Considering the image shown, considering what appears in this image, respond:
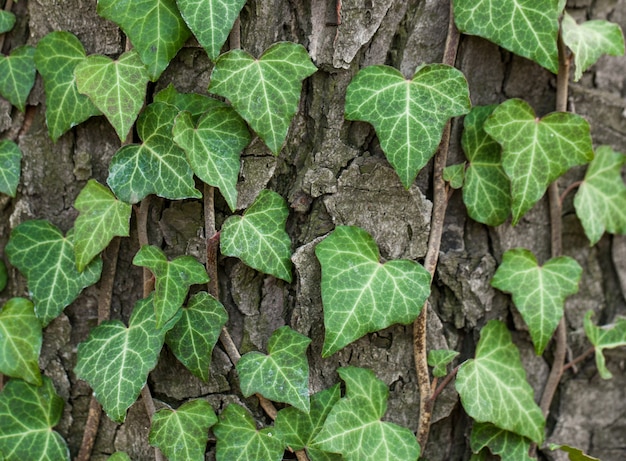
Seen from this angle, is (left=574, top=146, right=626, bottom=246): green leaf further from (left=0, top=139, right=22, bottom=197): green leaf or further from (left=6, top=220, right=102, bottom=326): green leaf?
(left=0, top=139, right=22, bottom=197): green leaf

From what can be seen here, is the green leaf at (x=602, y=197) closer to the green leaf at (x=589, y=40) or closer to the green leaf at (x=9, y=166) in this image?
the green leaf at (x=589, y=40)

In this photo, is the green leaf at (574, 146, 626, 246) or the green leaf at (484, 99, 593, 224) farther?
the green leaf at (574, 146, 626, 246)

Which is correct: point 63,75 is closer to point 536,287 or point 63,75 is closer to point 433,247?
point 433,247

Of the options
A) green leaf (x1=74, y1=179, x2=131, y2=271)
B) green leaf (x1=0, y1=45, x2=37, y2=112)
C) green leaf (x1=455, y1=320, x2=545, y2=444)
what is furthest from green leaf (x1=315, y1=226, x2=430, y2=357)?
green leaf (x1=0, y1=45, x2=37, y2=112)

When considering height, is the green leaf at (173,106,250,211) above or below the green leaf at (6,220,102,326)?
above

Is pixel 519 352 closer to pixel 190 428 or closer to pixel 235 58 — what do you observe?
pixel 190 428

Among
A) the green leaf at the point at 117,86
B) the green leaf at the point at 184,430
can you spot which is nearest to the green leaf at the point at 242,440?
the green leaf at the point at 184,430

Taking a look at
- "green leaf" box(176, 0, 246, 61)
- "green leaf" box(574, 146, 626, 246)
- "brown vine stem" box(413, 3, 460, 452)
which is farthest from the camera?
"green leaf" box(574, 146, 626, 246)
